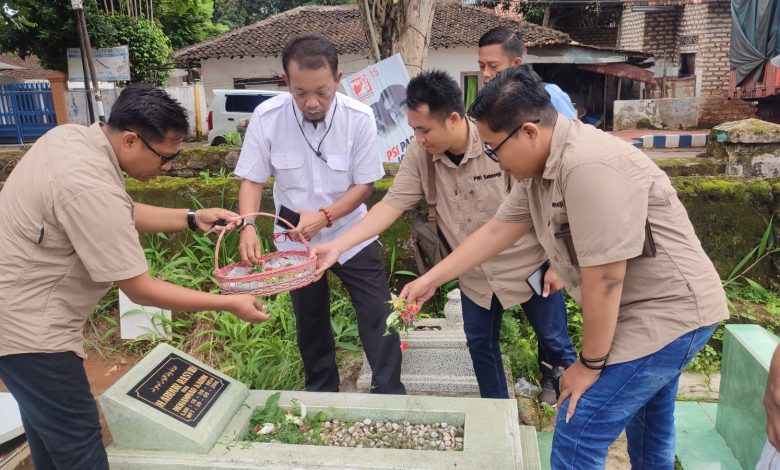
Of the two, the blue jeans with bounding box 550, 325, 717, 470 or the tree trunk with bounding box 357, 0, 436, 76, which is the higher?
the tree trunk with bounding box 357, 0, 436, 76

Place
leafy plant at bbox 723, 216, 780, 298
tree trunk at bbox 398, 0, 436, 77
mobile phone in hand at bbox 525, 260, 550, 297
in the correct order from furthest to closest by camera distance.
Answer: tree trunk at bbox 398, 0, 436, 77
leafy plant at bbox 723, 216, 780, 298
mobile phone in hand at bbox 525, 260, 550, 297

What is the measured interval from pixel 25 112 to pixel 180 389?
16100 mm

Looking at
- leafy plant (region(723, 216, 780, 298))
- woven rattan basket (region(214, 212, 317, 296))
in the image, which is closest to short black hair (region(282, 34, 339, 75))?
woven rattan basket (region(214, 212, 317, 296))

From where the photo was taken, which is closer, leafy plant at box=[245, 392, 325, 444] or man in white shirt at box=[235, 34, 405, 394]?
leafy plant at box=[245, 392, 325, 444]

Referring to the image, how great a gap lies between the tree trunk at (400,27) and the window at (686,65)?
1479 centimetres

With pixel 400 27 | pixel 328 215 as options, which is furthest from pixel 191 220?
pixel 400 27

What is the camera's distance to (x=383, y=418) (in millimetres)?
2600

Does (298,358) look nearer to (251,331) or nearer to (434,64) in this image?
(251,331)

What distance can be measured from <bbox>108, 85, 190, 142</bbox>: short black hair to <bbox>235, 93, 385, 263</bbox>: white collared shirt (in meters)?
0.96

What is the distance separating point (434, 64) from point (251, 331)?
1320cm

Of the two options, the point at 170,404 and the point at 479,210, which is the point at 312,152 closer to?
the point at 479,210

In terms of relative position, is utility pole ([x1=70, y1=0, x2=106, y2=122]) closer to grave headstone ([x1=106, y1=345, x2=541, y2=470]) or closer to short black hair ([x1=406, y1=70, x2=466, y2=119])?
grave headstone ([x1=106, y1=345, x2=541, y2=470])

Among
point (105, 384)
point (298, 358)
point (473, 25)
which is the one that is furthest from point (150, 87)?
point (473, 25)

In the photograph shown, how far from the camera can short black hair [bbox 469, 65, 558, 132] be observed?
1761 mm
